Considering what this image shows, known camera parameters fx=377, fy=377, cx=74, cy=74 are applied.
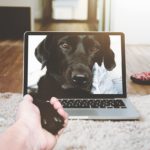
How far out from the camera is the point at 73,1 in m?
7.07

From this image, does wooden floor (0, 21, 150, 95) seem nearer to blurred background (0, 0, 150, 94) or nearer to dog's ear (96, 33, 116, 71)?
blurred background (0, 0, 150, 94)

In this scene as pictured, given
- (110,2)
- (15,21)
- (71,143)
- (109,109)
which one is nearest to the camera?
(71,143)

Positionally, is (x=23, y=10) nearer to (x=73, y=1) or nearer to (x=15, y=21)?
(x=15, y=21)

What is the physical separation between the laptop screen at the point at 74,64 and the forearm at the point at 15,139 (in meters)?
0.50

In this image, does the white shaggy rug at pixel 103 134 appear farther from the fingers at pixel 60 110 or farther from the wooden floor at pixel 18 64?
the wooden floor at pixel 18 64

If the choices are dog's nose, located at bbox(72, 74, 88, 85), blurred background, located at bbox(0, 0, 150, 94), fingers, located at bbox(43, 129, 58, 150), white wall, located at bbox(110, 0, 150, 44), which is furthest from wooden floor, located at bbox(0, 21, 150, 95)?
fingers, located at bbox(43, 129, 58, 150)

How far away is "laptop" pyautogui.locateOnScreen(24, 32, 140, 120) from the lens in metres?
1.28

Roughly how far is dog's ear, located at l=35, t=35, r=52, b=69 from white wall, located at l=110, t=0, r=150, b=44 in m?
2.50

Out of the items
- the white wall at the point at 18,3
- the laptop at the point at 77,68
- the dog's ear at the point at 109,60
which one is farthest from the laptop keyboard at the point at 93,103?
the white wall at the point at 18,3

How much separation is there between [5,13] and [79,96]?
2.95 metres

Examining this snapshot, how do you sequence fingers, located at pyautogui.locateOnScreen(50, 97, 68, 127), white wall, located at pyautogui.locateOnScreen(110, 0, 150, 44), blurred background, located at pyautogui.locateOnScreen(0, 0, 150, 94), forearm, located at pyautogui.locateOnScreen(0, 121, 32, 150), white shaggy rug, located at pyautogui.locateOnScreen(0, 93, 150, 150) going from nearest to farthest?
forearm, located at pyautogui.locateOnScreen(0, 121, 32, 150) < fingers, located at pyautogui.locateOnScreen(50, 97, 68, 127) < white shaggy rug, located at pyautogui.locateOnScreen(0, 93, 150, 150) < blurred background, located at pyautogui.locateOnScreen(0, 0, 150, 94) < white wall, located at pyautogui.locateOnScreen(110, 0, 150, 44)

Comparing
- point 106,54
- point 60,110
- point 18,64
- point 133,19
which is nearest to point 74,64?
point 106,54

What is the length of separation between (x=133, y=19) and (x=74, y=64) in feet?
8.48

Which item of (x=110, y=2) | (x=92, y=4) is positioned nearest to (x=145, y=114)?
(x=110, y=2)
